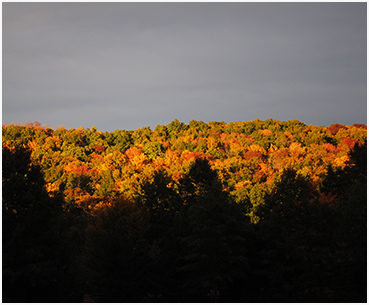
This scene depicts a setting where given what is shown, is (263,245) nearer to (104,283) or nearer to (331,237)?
(331,237)

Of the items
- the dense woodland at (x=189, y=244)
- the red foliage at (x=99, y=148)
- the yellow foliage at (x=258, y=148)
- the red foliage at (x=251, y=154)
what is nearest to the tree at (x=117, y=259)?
the dense woodland at (x=189, y=244)

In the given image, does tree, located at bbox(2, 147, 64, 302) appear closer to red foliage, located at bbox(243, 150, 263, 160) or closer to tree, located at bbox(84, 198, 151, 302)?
tree, located at bbox(84, 198, 151, 302)

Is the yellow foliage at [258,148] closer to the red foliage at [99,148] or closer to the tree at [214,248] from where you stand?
the red foliage at [99,148]

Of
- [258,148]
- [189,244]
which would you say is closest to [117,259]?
[189,244]

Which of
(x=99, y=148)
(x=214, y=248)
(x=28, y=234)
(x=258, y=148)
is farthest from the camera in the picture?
(x=99, y=148)

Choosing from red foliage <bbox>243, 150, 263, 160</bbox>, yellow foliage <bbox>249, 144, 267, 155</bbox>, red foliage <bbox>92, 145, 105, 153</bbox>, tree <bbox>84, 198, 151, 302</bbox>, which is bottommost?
tree <bbox>84, 198, 151, 302</bbox>

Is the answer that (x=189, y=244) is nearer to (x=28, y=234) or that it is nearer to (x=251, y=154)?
(x=28, y=234)

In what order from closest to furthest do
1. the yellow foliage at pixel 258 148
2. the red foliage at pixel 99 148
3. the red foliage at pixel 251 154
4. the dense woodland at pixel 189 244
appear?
the dense woodland at pixel 189 244
the red foliage at pixel 251 154
the yellow foliage at pixel 258 148
the red foliage at pixel 99 148

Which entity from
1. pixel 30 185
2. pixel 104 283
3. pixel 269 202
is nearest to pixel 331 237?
pixel 269 202

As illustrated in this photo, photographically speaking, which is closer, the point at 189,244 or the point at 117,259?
the point at 189,244

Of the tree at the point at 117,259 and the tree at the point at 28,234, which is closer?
the tree at the point at 28,234

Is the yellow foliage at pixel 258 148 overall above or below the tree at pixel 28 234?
above

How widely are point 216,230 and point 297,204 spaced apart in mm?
6873

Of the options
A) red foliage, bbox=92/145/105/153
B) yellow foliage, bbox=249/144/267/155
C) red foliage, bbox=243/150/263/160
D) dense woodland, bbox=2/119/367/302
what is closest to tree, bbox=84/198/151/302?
dense woodland, bbox=2/119/367/302
